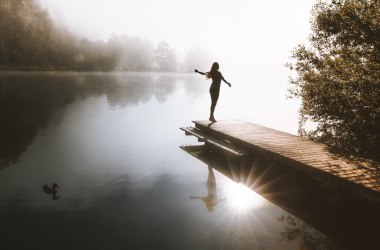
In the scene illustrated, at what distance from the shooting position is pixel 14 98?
35.4m

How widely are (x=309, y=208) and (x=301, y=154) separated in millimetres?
1891

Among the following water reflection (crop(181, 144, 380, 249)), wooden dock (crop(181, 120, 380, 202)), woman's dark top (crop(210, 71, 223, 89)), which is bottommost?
water reflection (crop(181, 144, 380, 249))

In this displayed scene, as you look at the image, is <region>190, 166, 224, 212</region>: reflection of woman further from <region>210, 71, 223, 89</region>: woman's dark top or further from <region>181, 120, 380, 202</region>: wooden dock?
<region>210, 71, 223, 89</region>: woman's dark top

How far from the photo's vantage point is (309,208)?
9867 millimetres

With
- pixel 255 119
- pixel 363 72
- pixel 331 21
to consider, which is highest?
pixel 331 21

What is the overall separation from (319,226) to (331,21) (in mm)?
12952

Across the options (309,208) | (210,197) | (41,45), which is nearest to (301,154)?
(309,208)

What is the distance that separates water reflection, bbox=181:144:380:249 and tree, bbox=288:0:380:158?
7.66 ft

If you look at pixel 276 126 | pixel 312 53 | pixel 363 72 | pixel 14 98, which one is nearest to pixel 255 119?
pixel 276 126

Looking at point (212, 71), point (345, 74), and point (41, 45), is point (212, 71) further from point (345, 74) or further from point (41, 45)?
point (41, 45)

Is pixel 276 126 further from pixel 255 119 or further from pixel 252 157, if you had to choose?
pixel 252 157

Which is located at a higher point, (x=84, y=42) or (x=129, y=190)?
(x=84, y=42)

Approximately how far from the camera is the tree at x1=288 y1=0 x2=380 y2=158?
13383mm

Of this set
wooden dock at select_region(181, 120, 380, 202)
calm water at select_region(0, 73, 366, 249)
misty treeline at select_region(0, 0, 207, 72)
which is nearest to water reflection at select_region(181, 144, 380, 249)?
calm water at select_region(0, 73, 366, 249)
